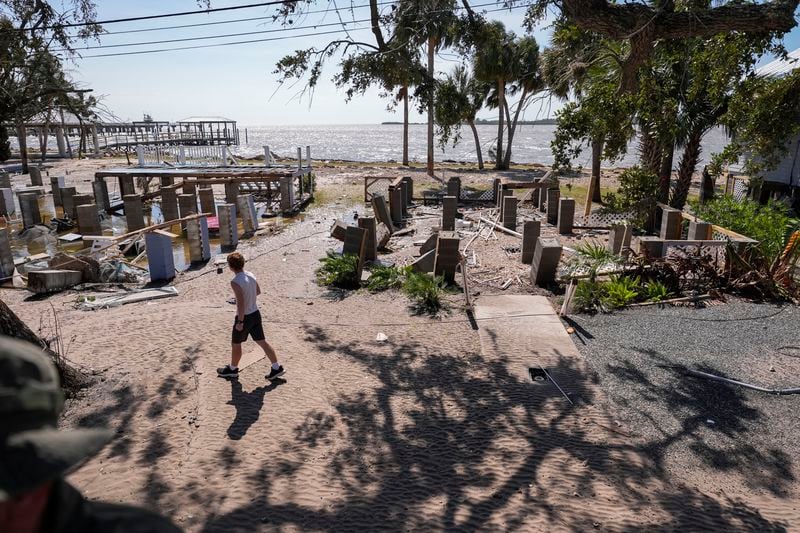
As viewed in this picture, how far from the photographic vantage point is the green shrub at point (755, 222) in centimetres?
1072

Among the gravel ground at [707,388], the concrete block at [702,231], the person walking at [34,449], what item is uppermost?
the person walking at [34,449]

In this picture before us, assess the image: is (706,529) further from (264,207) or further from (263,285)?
(264,207)

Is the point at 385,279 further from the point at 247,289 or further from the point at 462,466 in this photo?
the point at 462,466

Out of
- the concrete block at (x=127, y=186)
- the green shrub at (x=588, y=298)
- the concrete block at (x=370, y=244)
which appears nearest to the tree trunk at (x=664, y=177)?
the green shrub at (x=588, y=298)

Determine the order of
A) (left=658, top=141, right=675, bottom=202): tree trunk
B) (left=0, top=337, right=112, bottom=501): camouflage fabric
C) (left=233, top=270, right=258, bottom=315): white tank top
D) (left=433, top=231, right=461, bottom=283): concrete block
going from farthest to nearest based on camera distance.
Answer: (left=658, top=141, right=675, bottom=202): tree trunk
(left=433, top=231, right=461, bottom=283): concrete block
(left=233, top=270, right=258, bottom=315): white tank top
(left=0, top=337, right=112, bottom=501): camouflage fabric

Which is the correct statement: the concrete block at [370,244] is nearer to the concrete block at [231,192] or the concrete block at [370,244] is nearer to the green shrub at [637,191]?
the green shrub at [637,191]

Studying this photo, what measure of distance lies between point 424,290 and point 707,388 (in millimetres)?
4706

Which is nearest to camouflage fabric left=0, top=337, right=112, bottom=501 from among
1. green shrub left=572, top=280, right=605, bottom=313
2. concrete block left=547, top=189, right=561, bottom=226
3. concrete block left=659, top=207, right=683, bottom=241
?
green shrub left=572, top=280, right=605, bottom=313

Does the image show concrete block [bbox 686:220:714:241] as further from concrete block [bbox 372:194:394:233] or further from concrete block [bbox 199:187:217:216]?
concrete block [bbox 199:187:217:216]

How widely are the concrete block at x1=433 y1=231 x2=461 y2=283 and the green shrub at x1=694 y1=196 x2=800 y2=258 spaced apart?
566cm

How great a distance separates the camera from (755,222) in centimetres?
1143

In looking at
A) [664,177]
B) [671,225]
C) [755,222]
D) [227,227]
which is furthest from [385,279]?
[664,177]

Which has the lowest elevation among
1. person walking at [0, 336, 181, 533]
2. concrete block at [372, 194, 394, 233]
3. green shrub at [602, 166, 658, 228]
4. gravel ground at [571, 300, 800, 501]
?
gravel ground at [571, 300, 800, 501]

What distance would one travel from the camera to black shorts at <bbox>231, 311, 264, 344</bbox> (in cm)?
656
